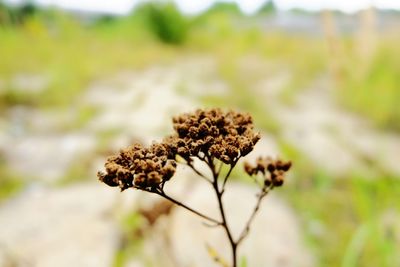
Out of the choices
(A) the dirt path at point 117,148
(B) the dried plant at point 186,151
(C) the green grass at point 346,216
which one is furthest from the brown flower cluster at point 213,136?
(A) the dirt path at point 117,148

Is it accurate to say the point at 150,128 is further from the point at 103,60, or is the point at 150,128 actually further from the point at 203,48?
the point at 203,48

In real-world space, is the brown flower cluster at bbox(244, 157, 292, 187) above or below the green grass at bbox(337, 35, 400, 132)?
below

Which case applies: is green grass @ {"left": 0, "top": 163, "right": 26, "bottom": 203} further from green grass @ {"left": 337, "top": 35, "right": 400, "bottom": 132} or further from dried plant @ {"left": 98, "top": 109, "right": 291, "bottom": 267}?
green grass @ {"left": 337, "top": 35, "right": 400, "bottom": 132}

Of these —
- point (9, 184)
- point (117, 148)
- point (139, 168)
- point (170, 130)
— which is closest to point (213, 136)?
point (139, 168)

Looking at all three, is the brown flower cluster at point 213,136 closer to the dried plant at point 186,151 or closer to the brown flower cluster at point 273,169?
the dried plant at point 186,151

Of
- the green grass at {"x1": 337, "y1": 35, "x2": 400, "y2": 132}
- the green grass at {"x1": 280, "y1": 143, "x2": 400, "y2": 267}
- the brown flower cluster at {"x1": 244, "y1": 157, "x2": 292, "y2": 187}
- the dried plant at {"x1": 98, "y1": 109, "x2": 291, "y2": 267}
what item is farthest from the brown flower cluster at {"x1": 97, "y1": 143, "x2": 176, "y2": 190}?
the green grass at {"x1": 337, "y1": 35, "x2": 400, "y2": 132}

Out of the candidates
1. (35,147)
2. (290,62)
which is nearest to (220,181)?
(35,147)

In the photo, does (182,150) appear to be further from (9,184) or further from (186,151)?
(9,184)
